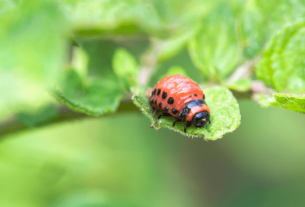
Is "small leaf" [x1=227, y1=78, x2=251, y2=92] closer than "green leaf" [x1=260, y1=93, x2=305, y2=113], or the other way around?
"green leaf" [x1=260, y1=93, x2=305, y2=113]

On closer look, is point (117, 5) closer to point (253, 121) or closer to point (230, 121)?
point (230, 121)

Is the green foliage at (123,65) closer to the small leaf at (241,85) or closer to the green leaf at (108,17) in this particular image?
the green leaf at (108,17)

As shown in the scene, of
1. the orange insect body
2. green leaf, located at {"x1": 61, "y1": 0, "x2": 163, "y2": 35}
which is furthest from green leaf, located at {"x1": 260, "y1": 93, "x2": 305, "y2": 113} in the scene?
green leaf, located at {"x1": 61, "y1": 0, "x2": 163, "y2": 35}

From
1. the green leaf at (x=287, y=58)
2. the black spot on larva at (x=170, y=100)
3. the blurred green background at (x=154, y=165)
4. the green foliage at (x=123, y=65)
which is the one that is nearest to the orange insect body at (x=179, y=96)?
the black spot on larva at (x=170, y=100)

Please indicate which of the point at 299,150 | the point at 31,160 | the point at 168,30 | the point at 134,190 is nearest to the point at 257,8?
the point at 168,30

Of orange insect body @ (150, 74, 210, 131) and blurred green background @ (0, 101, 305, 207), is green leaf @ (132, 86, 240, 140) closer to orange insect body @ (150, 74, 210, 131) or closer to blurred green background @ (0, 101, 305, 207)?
orange insect body @ (150, 74, 210, 131)
